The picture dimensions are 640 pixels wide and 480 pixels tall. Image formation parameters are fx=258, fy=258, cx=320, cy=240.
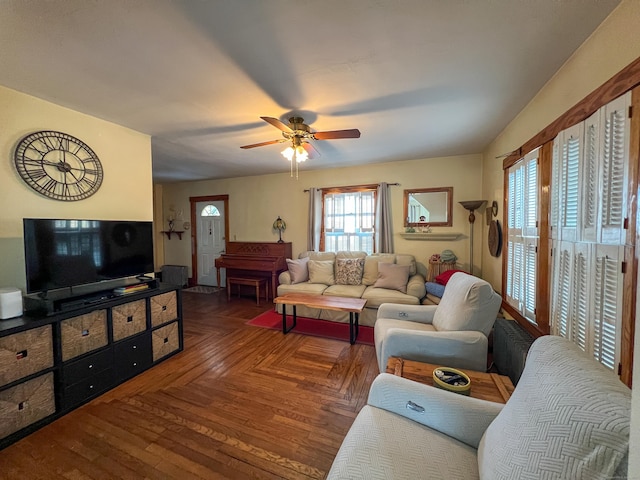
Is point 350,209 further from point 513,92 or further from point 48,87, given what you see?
point 48,87

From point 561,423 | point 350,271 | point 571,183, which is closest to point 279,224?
point 350,271

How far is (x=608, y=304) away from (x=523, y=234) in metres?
1.16

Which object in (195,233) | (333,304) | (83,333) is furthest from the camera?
(195,233)

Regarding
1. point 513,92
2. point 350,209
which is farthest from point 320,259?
A: point 513,92

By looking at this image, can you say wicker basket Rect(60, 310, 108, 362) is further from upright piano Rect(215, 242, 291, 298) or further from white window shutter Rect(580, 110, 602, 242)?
white window shutter Rect(580, 110, 602, 242)

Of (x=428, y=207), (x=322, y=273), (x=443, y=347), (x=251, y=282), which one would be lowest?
(x=251, y=282)

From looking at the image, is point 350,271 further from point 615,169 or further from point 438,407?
point 615,169

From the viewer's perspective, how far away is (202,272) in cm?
605

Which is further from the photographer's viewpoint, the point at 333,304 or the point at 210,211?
the point at 210,211

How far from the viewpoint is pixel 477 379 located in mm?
1514

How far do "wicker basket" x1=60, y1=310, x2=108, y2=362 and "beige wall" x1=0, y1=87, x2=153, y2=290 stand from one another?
58 cm

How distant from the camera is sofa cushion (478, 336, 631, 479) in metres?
0.54

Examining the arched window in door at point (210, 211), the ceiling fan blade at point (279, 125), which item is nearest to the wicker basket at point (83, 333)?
the ceiling fan blade at point (279, 125)

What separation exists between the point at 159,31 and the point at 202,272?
537 cm
